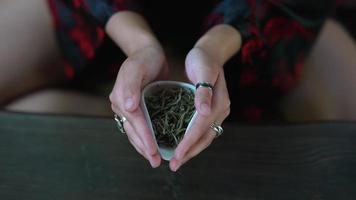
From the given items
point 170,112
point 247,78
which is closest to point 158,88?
point 170,112

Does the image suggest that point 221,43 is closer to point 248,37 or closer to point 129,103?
Answer: point 248,37

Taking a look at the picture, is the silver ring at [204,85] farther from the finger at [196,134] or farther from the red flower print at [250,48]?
the red flower print at [250,48]

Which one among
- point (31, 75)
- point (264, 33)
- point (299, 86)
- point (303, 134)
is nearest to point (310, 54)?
point (299, 86)

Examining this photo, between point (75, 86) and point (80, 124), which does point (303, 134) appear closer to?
point (80, 124)

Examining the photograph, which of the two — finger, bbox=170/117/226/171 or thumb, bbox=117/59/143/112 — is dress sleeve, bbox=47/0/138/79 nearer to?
thumb, bbox=117/59/143/112

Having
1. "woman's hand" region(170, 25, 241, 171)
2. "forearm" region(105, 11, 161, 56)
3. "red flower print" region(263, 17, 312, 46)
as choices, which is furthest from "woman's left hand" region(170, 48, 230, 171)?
"red flower print" region(263, 17, 312, 46)

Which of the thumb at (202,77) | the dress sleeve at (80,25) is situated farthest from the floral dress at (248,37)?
the thumb at (202,77)
